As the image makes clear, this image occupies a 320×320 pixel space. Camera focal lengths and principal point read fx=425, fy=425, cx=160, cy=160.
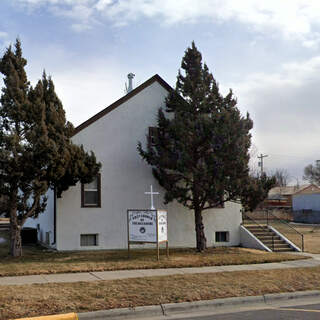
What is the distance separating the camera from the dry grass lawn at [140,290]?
26.8 ft

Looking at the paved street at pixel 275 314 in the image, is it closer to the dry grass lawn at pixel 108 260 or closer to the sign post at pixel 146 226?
the dry grass lawn at pixel 108 260

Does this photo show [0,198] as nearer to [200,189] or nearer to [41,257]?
[41,257]

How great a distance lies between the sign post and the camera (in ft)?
48.5

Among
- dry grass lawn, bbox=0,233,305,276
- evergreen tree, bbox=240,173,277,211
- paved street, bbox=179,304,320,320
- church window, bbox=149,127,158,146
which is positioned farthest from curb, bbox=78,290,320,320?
church window, bbox=149,127,158,146

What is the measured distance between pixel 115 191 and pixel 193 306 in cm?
963

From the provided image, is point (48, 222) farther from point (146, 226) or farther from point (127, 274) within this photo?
point (127, 274)

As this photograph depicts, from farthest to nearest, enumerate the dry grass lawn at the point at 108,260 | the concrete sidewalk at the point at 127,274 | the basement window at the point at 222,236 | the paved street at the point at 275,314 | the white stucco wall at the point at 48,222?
the basement window at the point at 222,236
the white stucco wall at the point at 48,222
the dry grass lawn at the point at 108,260
the concrete sidewalk at the point at 127,274
the paved street at the point at 275,314

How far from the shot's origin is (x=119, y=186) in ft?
59.4

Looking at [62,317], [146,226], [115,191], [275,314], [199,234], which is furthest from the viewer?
[115,191]

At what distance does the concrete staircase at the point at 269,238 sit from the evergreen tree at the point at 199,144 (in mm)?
3466

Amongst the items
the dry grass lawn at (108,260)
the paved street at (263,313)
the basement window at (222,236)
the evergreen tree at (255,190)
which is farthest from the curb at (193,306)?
the basement window at (222,236)

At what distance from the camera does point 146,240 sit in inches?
587

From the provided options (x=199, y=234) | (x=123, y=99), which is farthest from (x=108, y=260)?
(x=123, y=99)

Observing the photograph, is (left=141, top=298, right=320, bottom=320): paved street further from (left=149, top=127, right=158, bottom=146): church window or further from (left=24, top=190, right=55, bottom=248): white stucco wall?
(left=24, top=190, right=55, bottom=248): white stucco wall
